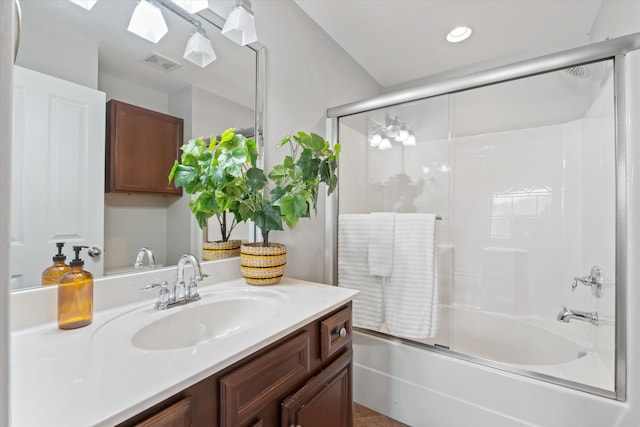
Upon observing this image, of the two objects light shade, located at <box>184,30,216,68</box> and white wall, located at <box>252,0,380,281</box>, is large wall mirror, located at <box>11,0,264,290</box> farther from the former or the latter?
white wall, located at <box>252,0,380,281</box>

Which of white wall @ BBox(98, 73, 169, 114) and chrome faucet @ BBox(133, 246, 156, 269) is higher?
white wall @ BBox(98, 73, 169, 114)

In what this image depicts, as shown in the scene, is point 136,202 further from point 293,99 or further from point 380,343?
point 380,343

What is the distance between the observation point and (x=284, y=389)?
79 centimetres

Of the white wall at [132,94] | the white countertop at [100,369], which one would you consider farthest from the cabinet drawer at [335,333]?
the white wall at [132,94]

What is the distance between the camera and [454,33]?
192 centimetres

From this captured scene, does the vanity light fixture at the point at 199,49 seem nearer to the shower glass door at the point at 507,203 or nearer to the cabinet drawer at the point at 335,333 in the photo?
the shower glass door at the point at 507,203

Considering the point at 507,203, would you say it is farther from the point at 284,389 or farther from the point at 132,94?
the point at 132,94

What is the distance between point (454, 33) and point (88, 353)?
2383mm

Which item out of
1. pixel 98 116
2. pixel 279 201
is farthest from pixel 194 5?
pixel 279 201

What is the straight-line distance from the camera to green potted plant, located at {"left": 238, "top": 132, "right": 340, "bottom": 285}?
1187 millimetres

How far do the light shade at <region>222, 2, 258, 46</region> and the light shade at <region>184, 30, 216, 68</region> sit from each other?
0.11m

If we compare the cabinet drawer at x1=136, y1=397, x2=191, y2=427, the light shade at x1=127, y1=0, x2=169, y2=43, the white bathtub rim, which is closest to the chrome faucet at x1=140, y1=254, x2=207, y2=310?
the cabinet drawer at x1=136, y1=397, x2=191, y2=427

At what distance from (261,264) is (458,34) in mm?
1932

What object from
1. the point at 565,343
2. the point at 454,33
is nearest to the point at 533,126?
the point at 454,33
